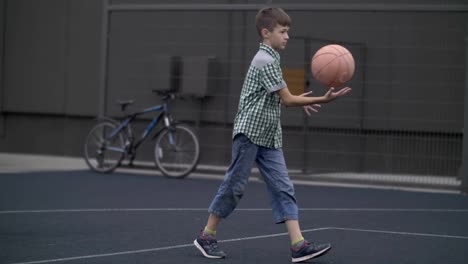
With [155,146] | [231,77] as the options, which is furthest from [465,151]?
[155,146]

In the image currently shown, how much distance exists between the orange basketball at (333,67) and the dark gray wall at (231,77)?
19.7ft

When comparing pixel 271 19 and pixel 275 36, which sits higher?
pixel 271 19

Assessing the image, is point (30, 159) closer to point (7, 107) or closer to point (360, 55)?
point (7, 107)

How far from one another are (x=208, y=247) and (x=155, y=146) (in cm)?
692

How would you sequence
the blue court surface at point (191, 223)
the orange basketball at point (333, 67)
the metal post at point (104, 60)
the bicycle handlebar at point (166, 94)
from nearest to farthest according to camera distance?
the blue court surface at point (191, 223), the orange basketball at point (333, 67), the bicycle handlebar at point (166, 94), the metal post at point (104, 60)

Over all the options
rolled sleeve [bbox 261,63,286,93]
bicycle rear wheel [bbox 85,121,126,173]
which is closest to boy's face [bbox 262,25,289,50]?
rolled sleeve [bbox 261,63,286,93]

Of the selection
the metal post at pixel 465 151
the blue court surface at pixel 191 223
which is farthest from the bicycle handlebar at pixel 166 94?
the metal post at pixel 465 151

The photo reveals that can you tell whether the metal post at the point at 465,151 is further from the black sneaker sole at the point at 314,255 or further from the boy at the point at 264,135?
the black sneaker sole at the point at 314,255

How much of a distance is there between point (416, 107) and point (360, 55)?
3.69 ft

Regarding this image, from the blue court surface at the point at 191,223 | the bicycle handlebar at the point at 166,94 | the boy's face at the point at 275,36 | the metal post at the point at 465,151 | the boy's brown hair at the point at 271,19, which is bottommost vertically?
the blue court surface at the point at 191,223

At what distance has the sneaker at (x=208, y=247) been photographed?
22.8ft

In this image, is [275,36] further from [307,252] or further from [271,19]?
[307,252]

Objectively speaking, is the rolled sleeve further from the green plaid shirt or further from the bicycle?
the bicycle

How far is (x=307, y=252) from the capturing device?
6.77m
